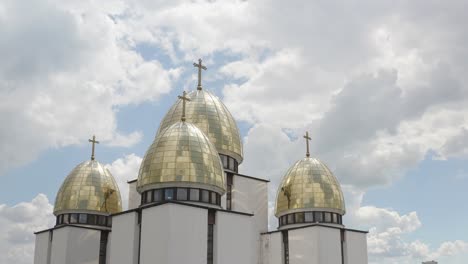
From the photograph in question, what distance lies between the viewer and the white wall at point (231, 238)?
78.5 feet

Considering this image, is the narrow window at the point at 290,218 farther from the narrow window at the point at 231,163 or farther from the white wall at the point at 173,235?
the white wall at the point at 173,235

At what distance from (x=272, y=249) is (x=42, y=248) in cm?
1246

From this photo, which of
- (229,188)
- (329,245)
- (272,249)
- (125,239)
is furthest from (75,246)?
(329,245)

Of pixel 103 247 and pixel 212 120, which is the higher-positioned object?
pixel 212 120

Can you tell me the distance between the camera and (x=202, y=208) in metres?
23.6

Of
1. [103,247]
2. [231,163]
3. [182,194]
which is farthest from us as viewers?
[231,163]

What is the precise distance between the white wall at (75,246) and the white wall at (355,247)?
1300 cm

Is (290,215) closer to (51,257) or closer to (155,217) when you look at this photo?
(155,217)

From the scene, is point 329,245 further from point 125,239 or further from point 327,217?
point 125,239

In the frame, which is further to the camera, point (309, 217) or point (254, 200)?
point (254, 200)

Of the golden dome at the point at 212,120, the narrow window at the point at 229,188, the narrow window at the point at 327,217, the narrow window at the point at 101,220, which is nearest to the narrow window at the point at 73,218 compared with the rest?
the narrow window at the point at 101,220

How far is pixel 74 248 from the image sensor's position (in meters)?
30.1

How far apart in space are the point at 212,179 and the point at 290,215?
321 inches

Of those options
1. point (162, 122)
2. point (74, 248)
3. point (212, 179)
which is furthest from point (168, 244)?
point (162, 122)
